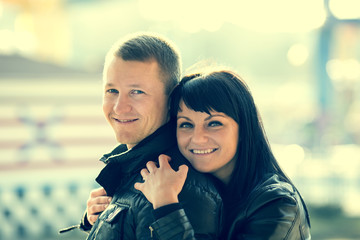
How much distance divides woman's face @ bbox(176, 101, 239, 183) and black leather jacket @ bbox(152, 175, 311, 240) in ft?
0.58

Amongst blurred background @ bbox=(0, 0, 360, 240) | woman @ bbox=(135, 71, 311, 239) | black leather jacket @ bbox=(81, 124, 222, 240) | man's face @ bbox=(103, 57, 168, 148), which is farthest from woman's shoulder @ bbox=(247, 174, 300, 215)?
blurred background @ bbox=(0, 0, 360, 240)

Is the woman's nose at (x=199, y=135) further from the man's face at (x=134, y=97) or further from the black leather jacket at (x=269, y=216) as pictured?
the black leather jacket at (x=269, y=216)

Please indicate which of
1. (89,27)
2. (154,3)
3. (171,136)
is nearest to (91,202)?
(171,136)

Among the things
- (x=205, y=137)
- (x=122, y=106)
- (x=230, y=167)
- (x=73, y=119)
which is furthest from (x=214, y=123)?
(x=73, y=119)

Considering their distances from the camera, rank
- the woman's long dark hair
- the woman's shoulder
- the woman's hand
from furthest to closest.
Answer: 1. the woman's long dark hair
2. the woman's shoulder
3. the woman's hand

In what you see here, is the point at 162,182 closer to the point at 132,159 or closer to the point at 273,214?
the point at 132,159

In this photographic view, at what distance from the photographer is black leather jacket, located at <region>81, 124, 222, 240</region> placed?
150cm

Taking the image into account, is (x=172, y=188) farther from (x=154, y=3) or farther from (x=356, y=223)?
(x=154, y=3)

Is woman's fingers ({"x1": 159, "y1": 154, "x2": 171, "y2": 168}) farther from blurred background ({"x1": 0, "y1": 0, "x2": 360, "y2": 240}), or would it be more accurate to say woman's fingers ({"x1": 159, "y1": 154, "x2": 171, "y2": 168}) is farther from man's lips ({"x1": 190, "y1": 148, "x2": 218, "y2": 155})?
blurred background ({"x1": 0, "y1": 0, "x2": 360, "y2": 240})

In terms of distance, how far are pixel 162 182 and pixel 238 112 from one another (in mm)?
406

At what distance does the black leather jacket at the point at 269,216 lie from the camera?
1.55 meters

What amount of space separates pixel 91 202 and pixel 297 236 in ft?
2.51

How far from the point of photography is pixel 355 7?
6.18 metres

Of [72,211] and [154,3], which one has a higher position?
[154,3]
